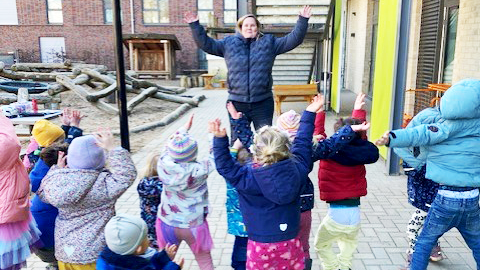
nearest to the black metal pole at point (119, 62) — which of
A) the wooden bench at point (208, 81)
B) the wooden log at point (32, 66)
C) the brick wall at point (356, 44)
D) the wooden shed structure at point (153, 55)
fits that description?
the brick wall at point (356, 44)

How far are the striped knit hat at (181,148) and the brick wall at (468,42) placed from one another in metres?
5.10

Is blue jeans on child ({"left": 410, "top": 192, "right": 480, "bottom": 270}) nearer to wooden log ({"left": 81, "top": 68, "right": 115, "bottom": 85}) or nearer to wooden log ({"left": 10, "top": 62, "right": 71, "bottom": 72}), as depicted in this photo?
wooden log ({"left": 81, "top": 68, "right": 115, "bottom": 85})

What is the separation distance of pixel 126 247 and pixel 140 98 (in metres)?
10.9

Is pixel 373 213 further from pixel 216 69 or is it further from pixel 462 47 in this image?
pixel 216 69

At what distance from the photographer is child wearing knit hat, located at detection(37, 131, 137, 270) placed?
263cm

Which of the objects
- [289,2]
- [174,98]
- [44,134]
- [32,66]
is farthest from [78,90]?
[44,134]

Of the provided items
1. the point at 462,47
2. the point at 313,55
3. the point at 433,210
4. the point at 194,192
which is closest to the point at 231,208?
the point at 194,192

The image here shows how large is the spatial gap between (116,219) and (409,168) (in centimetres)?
221

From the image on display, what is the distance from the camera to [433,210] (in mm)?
2980

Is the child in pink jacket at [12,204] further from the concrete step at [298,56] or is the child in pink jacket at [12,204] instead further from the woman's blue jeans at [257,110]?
the concrete step at [298,56]

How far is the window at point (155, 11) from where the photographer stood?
2927 cm

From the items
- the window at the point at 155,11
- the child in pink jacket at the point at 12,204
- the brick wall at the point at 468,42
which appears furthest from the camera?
the window at the point at 155,11

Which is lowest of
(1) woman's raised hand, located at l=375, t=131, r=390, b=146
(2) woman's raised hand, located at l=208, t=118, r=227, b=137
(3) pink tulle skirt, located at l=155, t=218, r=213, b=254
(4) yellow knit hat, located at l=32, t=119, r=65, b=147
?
(3) pink tulle skirt, located at l=155, t=218, r=213, b=254

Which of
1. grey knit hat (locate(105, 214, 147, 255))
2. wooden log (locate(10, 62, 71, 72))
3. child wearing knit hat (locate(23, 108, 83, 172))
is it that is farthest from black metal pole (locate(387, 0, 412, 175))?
wooden log (locate(10, 62, 71, 72))
